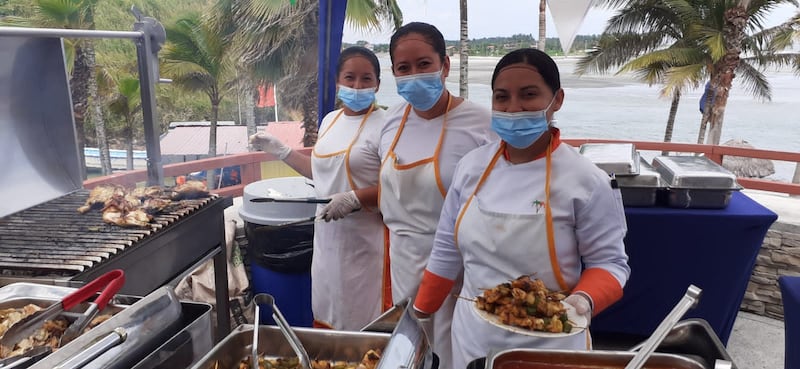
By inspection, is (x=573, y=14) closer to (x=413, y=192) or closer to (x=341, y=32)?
(x=341, y=32)

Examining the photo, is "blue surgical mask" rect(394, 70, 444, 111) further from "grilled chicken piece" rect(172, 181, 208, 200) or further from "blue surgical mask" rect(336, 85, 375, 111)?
"grilled chicken piece" rect(172, 181, 208, 200)

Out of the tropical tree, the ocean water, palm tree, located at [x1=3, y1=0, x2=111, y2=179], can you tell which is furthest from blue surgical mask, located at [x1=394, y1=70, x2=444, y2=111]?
the ocean water

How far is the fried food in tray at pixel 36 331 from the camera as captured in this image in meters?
1.07

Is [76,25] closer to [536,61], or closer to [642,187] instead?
[642,187]

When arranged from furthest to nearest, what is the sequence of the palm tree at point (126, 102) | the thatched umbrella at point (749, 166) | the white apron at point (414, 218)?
the palm tree at point (126, 102), the thatched umbrella at point (749, 166), the white apron at point (414, 218)

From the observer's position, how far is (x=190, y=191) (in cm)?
242

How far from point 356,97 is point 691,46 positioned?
16135 mm

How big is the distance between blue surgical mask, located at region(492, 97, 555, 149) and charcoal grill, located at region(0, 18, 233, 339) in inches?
52.8

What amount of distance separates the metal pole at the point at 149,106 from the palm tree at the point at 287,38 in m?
8.13

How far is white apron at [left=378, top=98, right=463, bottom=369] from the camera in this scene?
6.28 ft

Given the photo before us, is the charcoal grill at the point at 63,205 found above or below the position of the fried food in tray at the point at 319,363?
above

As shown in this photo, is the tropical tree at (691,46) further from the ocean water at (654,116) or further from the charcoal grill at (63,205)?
the ocean water at (654,116)

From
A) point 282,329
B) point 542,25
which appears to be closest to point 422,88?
point 282,329

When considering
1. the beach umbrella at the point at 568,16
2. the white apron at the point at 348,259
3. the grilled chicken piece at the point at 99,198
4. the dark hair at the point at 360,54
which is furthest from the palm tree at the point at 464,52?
the grilled chicken piece at the point at 99,198
